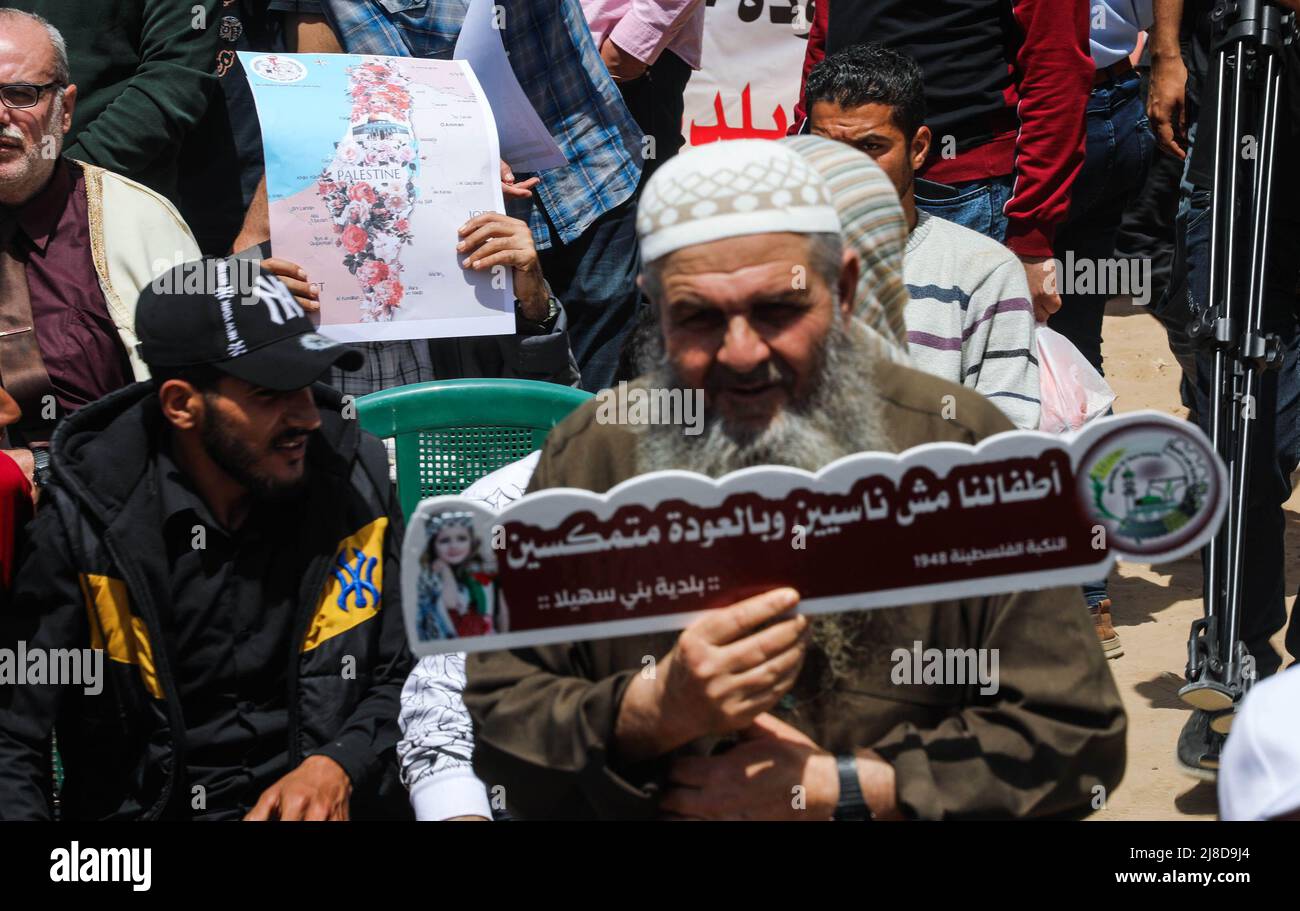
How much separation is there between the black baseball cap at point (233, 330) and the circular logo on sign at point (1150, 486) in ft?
5.12

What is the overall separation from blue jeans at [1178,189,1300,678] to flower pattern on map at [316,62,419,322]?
2.25m

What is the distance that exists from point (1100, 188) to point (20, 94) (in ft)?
11.5

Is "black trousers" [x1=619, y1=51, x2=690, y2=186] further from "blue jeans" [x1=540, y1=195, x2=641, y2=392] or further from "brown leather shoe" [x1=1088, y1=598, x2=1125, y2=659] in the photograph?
"brown leather shoe" [x1=1088, y1=598, x2=1125, y2=659]

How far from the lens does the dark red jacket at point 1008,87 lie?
4.59 metres

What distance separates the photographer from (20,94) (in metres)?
3.86

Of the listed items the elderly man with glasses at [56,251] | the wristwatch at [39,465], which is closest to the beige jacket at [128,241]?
the elderly man with glasses at [56,251]

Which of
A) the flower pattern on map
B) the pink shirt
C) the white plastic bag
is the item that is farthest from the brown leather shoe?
the flower pattern on map

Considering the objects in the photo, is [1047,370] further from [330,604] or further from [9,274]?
[9,274]

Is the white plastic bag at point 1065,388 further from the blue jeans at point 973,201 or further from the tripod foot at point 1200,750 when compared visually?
the tripod foot at point 1200,750

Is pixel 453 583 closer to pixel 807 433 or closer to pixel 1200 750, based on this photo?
pixel 807 433

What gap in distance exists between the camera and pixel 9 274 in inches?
148

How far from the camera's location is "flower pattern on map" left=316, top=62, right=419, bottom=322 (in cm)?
373

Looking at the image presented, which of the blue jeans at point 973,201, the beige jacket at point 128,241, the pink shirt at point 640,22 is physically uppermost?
the pink shirt at point 640,22

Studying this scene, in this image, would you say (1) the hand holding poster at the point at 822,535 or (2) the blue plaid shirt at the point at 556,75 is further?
(2) the blue plaid shirt at the point at 556,75
